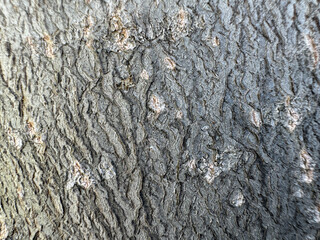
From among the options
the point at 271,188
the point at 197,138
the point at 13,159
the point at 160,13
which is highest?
the point at 160,13

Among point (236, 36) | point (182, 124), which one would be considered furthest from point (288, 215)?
point (236, 36)

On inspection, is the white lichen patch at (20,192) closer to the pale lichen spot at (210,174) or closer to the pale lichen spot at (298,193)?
the pale lichen spot at (210,174)

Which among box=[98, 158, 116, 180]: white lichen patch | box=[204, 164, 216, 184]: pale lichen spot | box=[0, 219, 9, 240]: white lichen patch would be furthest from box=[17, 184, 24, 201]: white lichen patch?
box=[204, 164, 216, 184]: pale lichen spot

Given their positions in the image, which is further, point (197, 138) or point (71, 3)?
point (197, 138)

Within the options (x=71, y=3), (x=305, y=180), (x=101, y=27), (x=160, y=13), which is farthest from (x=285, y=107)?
(x=71, y=3)

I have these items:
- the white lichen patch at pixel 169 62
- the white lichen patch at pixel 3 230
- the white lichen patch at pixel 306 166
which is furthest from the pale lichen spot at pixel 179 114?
the white lichen patch at pixel 3 230

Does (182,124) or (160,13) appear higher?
(160,13)

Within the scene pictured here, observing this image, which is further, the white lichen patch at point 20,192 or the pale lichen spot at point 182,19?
the white lichen patch at point 20,192

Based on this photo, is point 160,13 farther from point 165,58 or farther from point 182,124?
point 182,124
